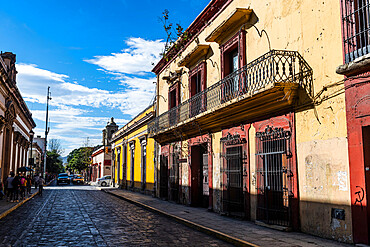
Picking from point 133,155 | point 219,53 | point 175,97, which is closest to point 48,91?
point 133,155

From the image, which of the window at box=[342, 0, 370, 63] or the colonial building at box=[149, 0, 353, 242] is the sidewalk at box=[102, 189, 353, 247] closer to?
the colonial building at box=[149, 0, 353, 242]

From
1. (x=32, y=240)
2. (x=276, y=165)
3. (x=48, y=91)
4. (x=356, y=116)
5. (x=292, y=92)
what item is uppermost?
(x=48, y=91)

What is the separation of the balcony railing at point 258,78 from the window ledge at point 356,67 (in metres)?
1.17

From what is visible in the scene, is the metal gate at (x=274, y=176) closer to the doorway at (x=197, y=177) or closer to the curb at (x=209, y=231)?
the curb at (x=209, y=231)

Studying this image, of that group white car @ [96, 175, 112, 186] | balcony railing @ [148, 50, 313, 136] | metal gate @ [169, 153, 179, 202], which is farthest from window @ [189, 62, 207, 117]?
white car @ [96, 175, 112, 186]

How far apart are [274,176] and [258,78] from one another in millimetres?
2566

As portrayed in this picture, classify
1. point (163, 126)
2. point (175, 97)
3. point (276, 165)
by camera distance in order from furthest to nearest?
1. point (175, 97)
2. point (163, 126)
3. point (276, 165)

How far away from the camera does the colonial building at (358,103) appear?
631 cm

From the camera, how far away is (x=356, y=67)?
6.40 meters

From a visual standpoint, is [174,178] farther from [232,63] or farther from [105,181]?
[105,181]

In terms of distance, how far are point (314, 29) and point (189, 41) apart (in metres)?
8.09

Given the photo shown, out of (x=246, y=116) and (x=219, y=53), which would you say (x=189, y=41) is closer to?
(x=219, y=53)

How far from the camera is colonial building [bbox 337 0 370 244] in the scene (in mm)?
6309

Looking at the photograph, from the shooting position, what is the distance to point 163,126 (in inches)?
651
